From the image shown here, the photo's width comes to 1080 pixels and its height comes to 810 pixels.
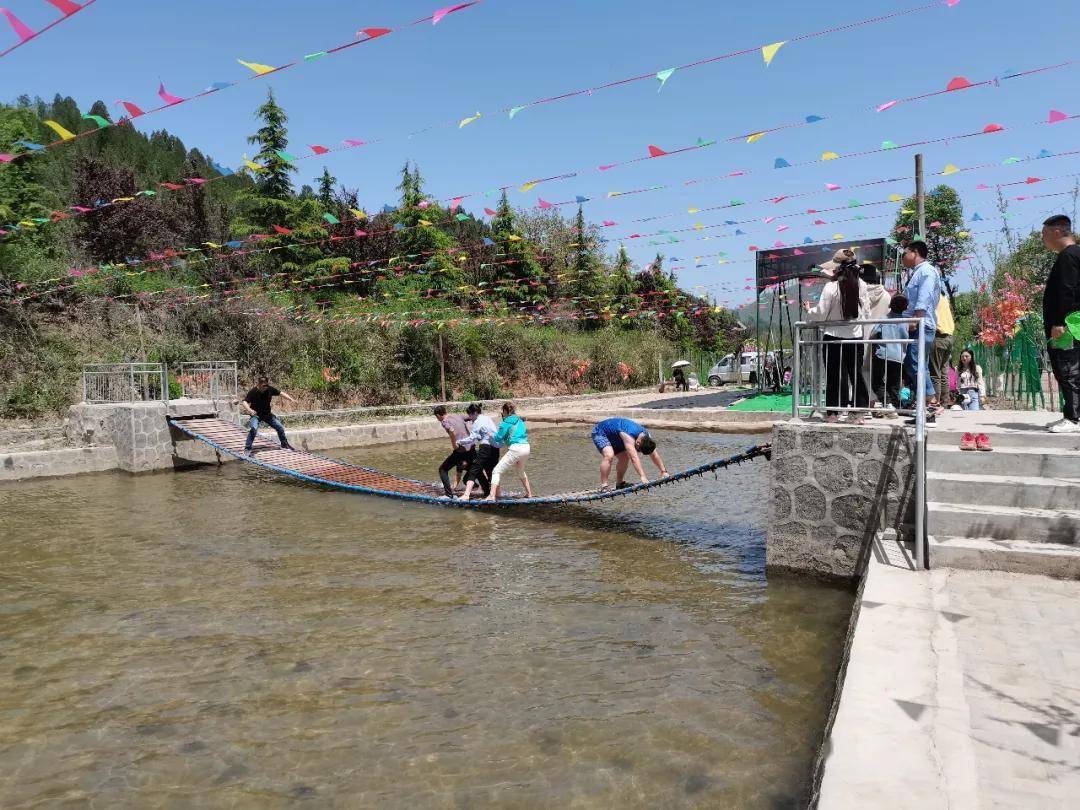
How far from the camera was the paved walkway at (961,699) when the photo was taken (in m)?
2.36

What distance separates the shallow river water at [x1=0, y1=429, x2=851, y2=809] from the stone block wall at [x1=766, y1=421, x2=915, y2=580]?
0.30 m

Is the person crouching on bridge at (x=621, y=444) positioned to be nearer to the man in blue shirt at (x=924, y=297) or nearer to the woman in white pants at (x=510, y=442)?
the woman in white pants at (x=510, y=442)

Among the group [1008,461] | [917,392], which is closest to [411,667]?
[917,392]

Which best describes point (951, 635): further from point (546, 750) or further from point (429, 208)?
point (429, 208)

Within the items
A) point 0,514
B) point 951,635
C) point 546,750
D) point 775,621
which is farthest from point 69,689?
point 0,514

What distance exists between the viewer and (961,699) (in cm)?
296

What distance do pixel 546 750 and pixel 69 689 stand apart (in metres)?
2.87

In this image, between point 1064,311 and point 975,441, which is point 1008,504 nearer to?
point 975,441

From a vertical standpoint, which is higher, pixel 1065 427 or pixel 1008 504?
pixel 1065 427

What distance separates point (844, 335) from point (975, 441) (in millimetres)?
1411

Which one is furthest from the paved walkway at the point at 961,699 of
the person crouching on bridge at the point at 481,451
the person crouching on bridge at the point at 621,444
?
the person crouching on bridge at the point at 481,451

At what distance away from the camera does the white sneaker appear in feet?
17.8

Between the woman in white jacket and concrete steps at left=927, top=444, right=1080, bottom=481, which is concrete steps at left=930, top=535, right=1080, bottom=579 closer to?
concrete steps at left=927, top=444, right=1080, bottom=481

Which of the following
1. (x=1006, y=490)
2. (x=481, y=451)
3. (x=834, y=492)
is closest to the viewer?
(x=1006, y=490)
